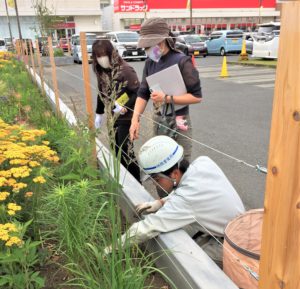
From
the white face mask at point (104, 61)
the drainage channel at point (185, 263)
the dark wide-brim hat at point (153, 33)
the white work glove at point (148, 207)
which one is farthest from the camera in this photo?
the white face mask at point (104, 61)

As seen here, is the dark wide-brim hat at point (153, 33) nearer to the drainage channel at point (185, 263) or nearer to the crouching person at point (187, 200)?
the crouching person at point (187, 200)

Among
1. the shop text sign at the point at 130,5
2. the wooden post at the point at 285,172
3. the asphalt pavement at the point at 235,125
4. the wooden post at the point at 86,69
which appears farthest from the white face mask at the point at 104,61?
the shop text sign at the point at 130,5

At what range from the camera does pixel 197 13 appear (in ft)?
147

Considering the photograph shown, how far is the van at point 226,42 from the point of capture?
25.2m

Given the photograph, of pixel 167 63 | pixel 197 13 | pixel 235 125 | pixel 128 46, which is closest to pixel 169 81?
pixel 167 63

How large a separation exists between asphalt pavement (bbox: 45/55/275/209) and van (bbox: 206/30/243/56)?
1289 cm

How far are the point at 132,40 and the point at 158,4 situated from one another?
22394 millimetres

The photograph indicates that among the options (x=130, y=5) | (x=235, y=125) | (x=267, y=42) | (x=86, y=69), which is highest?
(x=130, y=5)

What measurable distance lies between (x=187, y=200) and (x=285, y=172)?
1171 mm

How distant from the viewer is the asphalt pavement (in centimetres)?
396

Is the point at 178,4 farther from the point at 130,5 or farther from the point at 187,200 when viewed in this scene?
Answer: the point at 187,200

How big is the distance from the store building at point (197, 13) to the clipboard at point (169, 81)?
39.7m

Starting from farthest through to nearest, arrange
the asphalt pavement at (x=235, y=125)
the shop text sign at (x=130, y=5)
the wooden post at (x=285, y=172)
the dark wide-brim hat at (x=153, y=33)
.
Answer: the shop text sign at (x=130, y=5)
the asphalt pavement at (x=235, y=125)
the dark wide-brim hat at (x=153, y=33)
the wooden post at (x=285, y=172)

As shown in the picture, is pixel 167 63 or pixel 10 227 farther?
pixel 167 63
